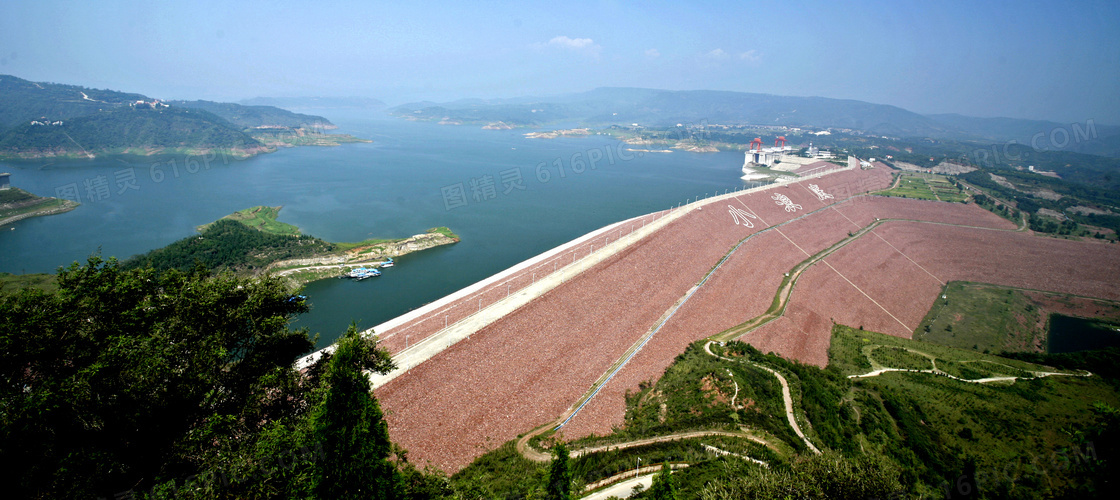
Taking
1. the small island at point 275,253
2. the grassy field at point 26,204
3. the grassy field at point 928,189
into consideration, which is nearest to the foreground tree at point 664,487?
the small island at point 275,253

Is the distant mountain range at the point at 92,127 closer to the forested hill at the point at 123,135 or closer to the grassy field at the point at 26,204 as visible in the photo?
the forested hill at the point at 123,135

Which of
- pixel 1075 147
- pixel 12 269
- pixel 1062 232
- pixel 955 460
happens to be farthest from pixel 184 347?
pixel 1075 147

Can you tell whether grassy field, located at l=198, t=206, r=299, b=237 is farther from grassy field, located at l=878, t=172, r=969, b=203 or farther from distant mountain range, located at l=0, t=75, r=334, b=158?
grassy field, located at l=878, t=172, r=969, b=203

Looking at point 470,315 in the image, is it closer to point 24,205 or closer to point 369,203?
point 369,203

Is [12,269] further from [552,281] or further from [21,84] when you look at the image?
[21,84]

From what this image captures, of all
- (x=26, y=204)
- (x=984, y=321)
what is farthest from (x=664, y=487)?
(x=26, y=204)

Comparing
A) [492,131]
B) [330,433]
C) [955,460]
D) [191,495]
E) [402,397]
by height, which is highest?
[492,131]
